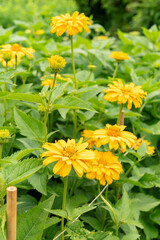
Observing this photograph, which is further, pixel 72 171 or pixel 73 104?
pixel 72 171

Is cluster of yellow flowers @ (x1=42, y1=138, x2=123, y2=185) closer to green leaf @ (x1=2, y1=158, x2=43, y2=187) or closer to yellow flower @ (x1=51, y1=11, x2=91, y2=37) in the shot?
green leaf @ (x1=2, y1=158, x2=43, y2=187)

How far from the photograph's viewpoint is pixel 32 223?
89cm

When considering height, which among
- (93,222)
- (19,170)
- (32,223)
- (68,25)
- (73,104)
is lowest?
(93,222)

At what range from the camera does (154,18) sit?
517 centimetres

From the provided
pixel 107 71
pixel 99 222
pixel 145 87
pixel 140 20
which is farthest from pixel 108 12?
pixel 99 222

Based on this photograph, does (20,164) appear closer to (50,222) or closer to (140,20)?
(50,222)

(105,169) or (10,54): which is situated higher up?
(10,54)

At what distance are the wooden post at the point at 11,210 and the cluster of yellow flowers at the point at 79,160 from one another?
0.57 ft

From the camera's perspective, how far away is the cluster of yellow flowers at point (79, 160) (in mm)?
842

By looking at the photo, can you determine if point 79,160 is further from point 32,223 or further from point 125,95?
point 125,95

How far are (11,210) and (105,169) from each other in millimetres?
365

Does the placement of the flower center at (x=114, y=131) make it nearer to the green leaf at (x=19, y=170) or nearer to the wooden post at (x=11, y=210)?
the green leaf at (x=19, y=170)

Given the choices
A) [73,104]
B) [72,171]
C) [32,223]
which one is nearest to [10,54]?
[73,104]

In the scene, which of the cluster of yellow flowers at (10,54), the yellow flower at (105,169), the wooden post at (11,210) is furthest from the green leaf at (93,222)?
the cluster of yellow flowers at (10,54)
